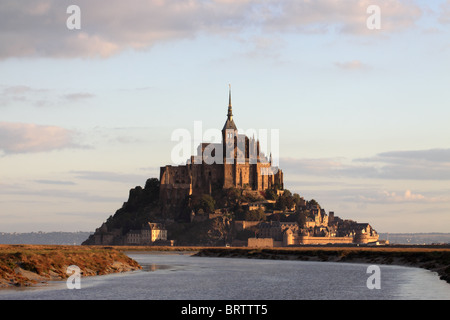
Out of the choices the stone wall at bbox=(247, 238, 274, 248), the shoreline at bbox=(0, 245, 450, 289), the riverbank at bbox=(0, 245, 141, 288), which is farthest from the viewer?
the stone wall at bbox=(247, 238, 274, 248)

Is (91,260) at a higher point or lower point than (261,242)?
higher

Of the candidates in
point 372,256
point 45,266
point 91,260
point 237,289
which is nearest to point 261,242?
point 372,256

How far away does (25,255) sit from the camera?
5691cm

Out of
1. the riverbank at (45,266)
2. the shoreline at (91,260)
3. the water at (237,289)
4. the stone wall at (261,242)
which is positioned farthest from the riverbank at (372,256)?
the stone wall at (261,242)

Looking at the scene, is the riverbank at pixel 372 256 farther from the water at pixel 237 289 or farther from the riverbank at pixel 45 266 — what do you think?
the riverbank at pixel 45 266

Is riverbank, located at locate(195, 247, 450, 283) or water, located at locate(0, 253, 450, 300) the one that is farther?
riverbank, located at locate(195, 247, 450, 283)

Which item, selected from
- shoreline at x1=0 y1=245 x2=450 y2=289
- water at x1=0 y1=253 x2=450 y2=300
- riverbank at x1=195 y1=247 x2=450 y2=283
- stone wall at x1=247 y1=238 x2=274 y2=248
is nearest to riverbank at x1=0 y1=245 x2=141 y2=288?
shoreline at x1=0 y1=245 x2=450 y2=289

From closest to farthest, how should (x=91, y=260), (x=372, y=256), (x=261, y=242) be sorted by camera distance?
(x=91, y=260)
(x=372, y=256)
(x=261, y=242)

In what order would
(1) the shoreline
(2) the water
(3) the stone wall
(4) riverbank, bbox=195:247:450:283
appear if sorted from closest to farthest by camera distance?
1. (2) the water
2. (1) the shoreline
3. (4) riverbank, bbox=195:247:450:283
4. (3) the stone wall

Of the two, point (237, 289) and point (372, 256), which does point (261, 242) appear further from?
point (237, 289)

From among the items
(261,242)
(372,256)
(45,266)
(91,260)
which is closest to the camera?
(45,266)

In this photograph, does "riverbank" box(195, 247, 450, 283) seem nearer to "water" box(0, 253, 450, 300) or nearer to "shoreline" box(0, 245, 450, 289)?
"shoreline" box(0, 245, 450, 289)
